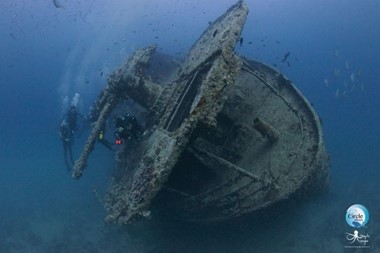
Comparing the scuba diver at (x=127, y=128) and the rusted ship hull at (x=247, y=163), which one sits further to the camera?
the scuba diver at (x=127, y=128)

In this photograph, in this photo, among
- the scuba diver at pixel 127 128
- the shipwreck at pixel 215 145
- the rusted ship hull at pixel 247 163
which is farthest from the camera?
the scuba diver at pixel 127 128

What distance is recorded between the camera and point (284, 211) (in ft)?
26.4

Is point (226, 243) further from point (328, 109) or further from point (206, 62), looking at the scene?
point (328, 109)

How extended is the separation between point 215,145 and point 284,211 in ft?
7.36

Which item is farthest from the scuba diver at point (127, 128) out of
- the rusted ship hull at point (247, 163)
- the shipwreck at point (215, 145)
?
the rusted ship hull at point (247, 163)

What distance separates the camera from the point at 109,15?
2992 inches

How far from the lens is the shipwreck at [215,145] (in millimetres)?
5762

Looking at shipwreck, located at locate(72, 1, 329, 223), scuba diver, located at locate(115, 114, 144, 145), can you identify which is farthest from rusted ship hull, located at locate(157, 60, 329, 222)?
scuba diver, located at locate(115, 114, 144, 145)

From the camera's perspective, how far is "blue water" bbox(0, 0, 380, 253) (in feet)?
33.4

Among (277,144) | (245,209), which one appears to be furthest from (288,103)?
(245,209)

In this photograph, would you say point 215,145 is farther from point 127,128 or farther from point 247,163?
point 127,128

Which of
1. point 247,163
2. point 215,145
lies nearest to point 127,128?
point 215,145

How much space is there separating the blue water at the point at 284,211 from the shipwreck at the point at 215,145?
1.30 m

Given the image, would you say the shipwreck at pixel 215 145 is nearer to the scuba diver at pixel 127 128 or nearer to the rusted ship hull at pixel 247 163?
the rusted ship hull at pixel 247 163
